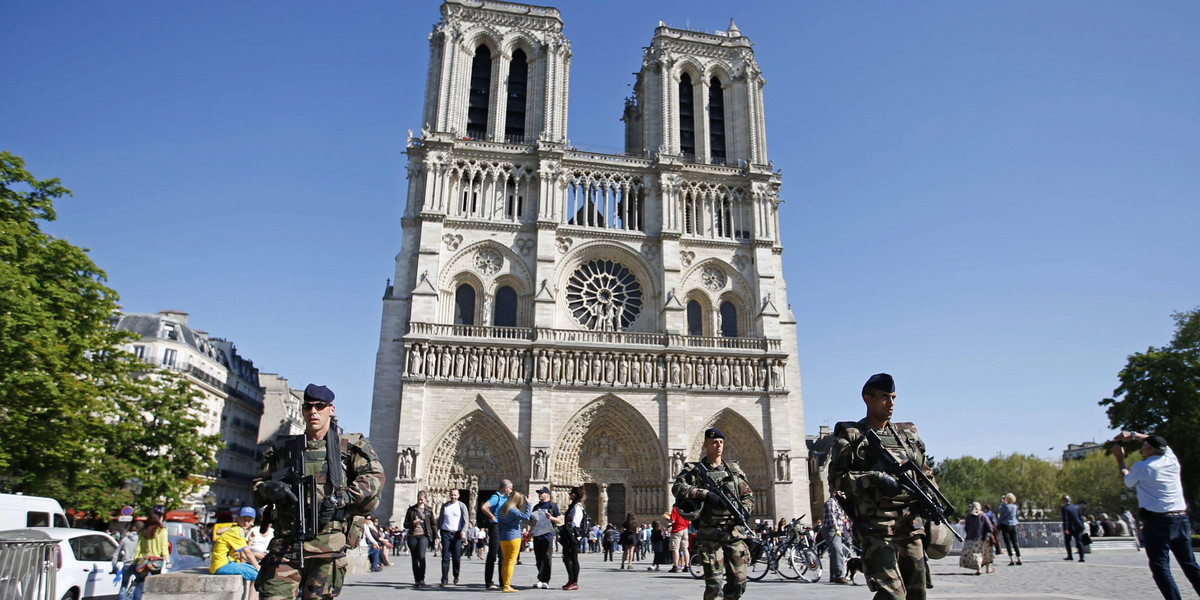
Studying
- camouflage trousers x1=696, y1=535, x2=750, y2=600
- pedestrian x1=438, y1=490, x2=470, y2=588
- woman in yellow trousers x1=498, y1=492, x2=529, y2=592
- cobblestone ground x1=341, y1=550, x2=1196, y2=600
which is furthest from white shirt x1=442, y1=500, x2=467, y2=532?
camouflage trousers x1=696, y1=535, x2=750, y2=600

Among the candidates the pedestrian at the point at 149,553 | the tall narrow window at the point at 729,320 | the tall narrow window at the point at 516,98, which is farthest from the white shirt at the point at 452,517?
the tall narrow window at the point at 516,98

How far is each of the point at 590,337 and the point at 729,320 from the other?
5.66 m

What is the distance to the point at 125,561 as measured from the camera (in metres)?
9.27

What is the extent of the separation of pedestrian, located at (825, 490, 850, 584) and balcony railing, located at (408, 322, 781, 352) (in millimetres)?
14623

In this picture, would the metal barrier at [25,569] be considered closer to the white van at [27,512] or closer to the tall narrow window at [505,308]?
the white van at [27,512]

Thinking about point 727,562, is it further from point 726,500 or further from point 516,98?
point 516,98

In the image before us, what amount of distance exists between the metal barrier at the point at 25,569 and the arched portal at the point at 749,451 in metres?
20.7

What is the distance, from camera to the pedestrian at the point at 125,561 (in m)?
8.44

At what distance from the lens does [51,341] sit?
523 inches

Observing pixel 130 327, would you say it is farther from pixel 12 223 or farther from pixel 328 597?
pixel 328 597

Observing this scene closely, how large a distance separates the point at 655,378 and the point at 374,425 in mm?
9070

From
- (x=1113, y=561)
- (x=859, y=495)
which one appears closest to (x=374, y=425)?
(x=1113, y=561)

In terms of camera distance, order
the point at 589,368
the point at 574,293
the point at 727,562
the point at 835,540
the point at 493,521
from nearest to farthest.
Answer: the point at 727,562 → the point at 493,521 → the point at 835,540 → the point at 589,368 → the point at 574,293

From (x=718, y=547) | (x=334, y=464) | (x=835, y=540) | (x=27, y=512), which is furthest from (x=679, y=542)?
(x=27, y=512)
